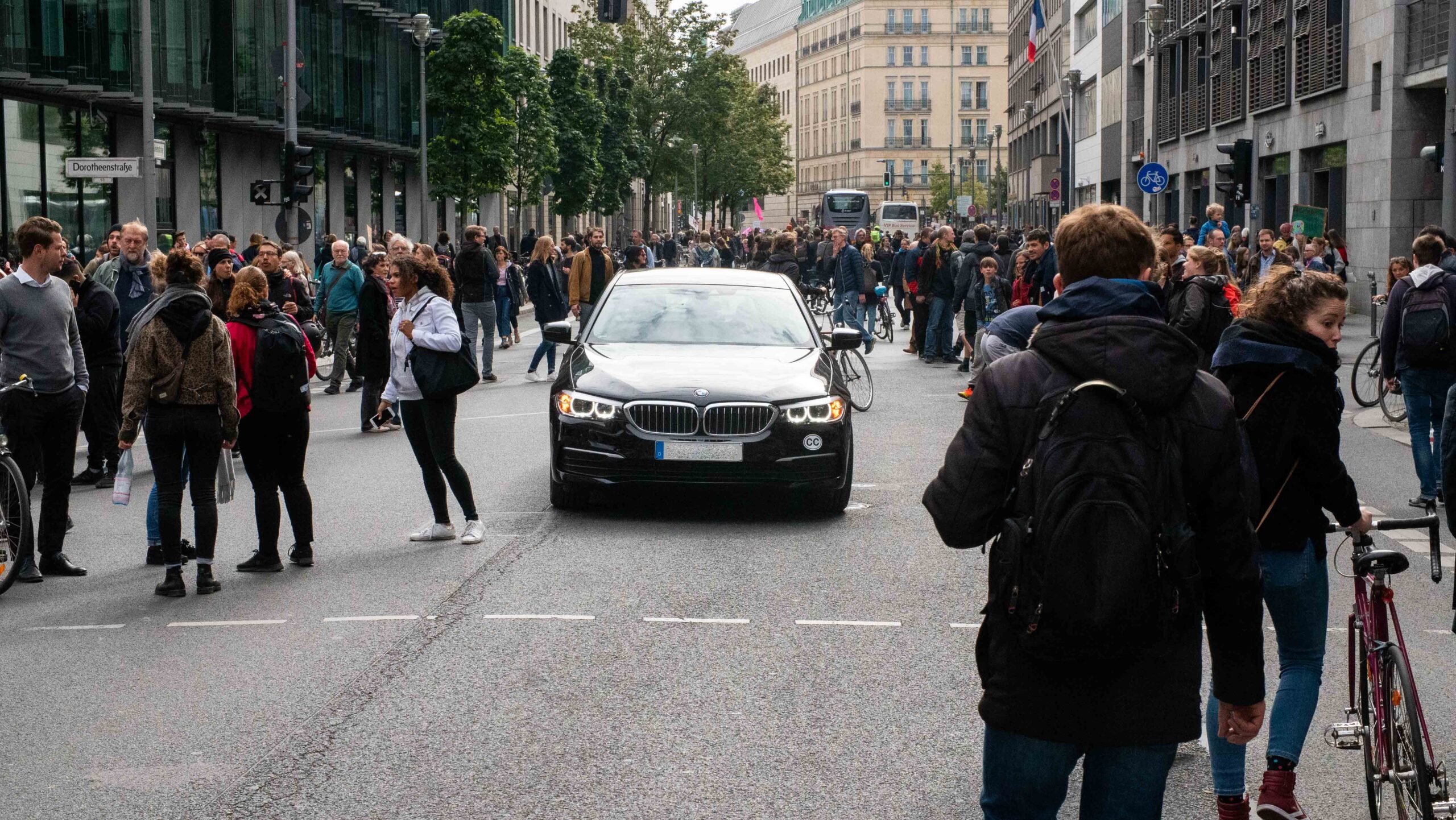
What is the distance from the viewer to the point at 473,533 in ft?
34.6

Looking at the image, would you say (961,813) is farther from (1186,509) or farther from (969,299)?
(969,299)

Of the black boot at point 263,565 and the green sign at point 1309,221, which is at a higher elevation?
the green sign at point 1309,221

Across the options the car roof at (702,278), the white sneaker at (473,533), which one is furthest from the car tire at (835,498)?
the white sneaker at (473,533)

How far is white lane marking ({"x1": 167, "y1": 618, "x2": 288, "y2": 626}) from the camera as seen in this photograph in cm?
825

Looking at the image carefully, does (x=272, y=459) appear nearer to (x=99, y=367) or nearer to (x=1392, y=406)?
(x=99, y=367)

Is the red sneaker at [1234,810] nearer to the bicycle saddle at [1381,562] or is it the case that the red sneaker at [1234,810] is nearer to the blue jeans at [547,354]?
the bicycle saddle at [1381,562]

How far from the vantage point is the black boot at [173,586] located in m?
8.95

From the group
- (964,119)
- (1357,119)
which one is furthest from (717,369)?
(964,119)

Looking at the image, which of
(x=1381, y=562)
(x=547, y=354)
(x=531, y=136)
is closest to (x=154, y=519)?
(x=1381, y=562)

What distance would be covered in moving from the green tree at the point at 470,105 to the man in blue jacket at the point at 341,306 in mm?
25778

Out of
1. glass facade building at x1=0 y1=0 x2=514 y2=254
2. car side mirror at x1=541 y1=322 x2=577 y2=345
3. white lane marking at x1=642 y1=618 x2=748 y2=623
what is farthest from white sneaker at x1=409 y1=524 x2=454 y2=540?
glass facade building at x1=0 y1=0 x2=514 y2=254

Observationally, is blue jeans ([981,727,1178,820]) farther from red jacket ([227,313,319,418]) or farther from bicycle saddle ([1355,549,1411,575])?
red jacket ([227,313,319,418])

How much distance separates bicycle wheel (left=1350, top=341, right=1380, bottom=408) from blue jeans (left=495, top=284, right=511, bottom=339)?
1527cm

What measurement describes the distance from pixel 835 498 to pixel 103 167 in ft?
49.0
